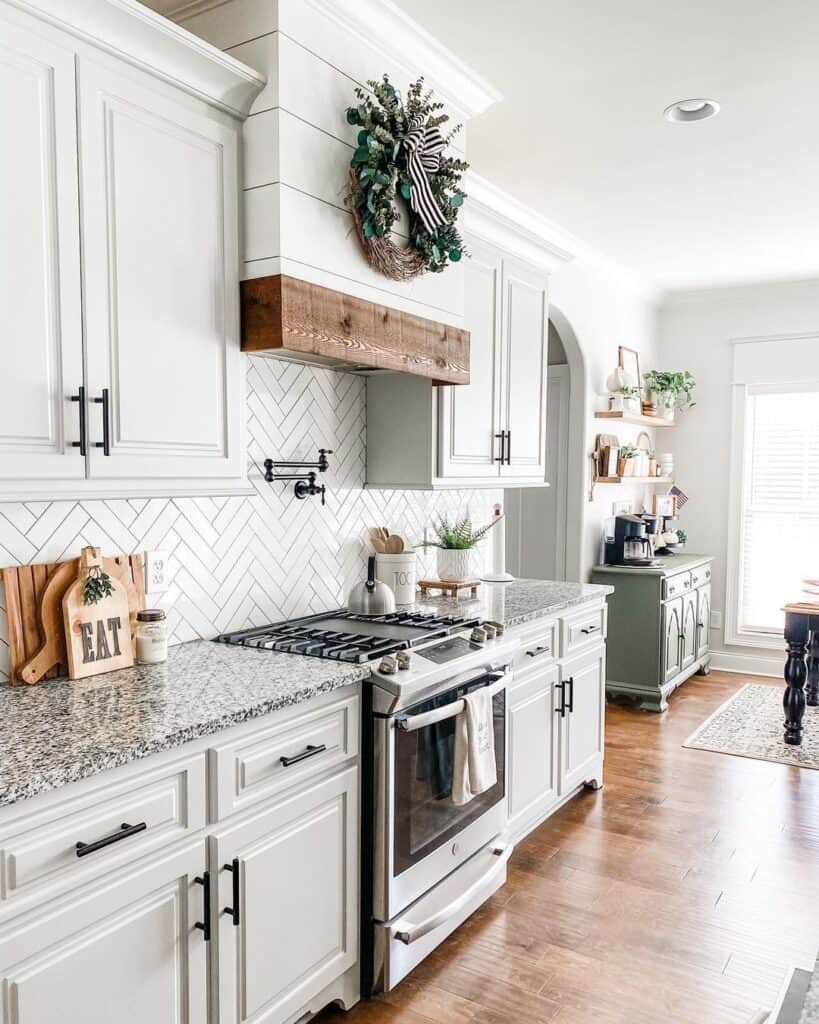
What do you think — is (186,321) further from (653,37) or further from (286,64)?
(653,37)

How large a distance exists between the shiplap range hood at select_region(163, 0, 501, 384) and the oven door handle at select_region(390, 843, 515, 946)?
158cm

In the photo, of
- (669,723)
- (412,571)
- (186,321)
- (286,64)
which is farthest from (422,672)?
(669,723)

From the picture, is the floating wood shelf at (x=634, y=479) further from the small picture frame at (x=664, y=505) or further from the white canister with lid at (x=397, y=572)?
the white canister with lid at (x=397, y=572)

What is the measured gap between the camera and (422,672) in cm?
224

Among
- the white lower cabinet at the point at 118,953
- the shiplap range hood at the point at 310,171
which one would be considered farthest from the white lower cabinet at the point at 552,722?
the white lower cabinet at the point at 118,953

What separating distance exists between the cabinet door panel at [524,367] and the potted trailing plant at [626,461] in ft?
5.36

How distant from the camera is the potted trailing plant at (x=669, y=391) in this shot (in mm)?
5844

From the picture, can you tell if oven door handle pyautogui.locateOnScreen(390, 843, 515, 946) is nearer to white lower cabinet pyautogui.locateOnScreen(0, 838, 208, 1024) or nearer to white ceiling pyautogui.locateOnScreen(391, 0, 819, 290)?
white lower cabinet pyautogui.locateOnScreen(0, 838, 208, 1024)

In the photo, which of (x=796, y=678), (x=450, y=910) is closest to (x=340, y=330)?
(x=450, y=910)

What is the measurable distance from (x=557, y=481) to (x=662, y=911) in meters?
2.97

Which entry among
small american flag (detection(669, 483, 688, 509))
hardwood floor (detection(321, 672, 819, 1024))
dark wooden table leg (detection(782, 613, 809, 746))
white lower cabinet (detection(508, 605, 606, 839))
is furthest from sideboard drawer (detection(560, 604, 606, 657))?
small american flag (detection(669, 483, 688, 509))

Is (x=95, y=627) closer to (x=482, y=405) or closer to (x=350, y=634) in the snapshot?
(x=350, y=634)

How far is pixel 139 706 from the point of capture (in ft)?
5.77

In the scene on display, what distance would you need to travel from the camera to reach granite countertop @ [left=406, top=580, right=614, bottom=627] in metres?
3.02
